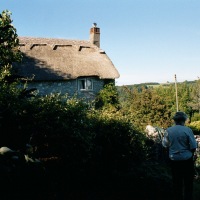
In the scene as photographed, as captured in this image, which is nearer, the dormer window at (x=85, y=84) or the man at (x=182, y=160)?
the man at (x=182, y=160)

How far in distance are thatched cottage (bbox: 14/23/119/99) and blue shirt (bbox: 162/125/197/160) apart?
20.6 m

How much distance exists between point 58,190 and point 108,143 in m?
4.54

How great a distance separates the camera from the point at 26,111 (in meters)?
9.09

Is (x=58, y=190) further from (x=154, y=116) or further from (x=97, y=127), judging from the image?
(x=154, y=116)

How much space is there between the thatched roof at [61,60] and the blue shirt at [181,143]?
21.1 metres

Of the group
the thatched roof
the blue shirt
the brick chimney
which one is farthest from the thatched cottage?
the blue shirt

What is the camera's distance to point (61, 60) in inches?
1128

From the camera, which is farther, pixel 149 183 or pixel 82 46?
pixel 82 46

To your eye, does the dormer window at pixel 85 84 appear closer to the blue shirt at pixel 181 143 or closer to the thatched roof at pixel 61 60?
the thatched roof at pixel 61 60

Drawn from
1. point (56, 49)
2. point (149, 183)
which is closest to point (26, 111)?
point (149, 183)

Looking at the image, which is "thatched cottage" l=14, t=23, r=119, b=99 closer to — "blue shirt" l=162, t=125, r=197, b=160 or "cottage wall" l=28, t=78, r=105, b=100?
"cottage wall" l=28, t=78, r=105, b=100

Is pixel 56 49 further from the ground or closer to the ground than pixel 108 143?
further from the ground

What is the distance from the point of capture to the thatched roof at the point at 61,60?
26594 mm

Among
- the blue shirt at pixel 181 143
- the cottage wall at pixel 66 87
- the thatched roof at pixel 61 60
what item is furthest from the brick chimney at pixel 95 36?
the blue shirt at pixel 181 143
